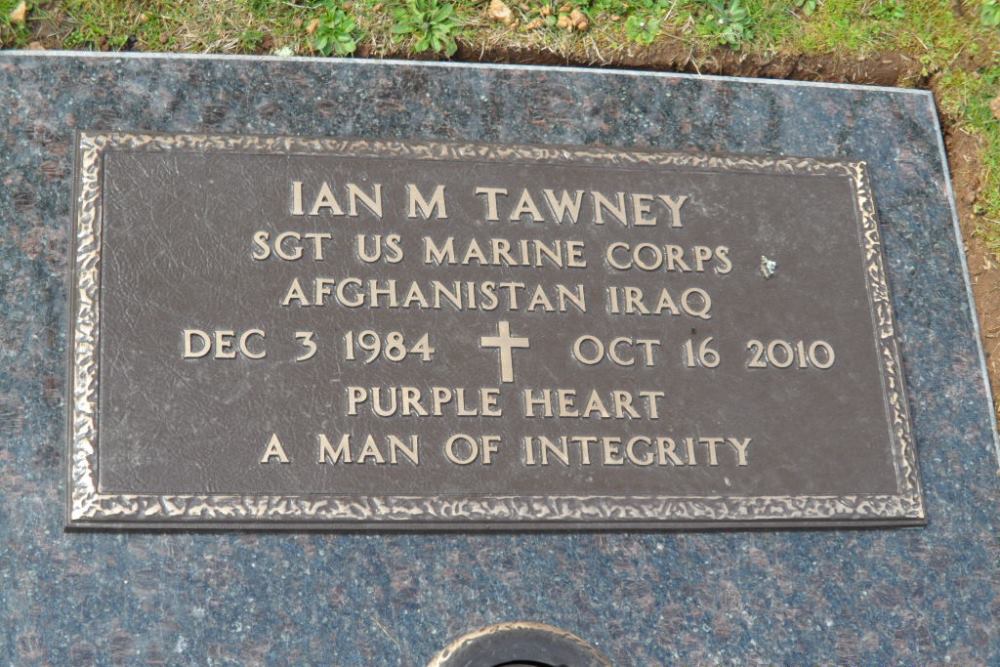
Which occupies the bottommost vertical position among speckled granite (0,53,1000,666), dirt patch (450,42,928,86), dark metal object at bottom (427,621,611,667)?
dark metal object at bottom (427,621,611,667)

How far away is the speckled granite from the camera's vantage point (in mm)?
3598

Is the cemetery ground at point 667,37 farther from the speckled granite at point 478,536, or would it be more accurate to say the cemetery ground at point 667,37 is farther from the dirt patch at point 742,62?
the speckled granite at point 478,536

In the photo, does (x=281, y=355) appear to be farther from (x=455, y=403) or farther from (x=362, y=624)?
(x=362, y=624)

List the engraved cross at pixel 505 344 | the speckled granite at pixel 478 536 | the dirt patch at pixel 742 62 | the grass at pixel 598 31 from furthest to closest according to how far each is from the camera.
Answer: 1. the dirt patch at pixel 742 62
2. the grass at pixel 598 31
3. the engraved cross at pixel 505 344
4. the speckled granite at pixel 478 536

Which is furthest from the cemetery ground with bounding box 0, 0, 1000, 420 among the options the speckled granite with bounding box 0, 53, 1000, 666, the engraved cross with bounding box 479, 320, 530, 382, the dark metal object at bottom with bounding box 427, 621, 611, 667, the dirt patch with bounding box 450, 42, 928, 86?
the dark metal object at bottom with bounding box 427, 621, 611, 667

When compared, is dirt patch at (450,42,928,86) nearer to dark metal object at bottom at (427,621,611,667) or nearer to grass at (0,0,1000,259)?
grass at (0,0,1000,259)

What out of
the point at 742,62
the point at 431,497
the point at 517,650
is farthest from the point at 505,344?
the point at 742,62

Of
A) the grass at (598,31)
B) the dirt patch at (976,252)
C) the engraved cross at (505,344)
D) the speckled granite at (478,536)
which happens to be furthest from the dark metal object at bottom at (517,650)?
the grass at (598,31)

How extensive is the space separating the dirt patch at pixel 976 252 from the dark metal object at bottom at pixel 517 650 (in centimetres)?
153

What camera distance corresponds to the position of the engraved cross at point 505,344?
3875 mm

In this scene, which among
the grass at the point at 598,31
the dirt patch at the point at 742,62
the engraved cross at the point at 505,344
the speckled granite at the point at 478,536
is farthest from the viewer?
the dirt patch at the point at 742,62

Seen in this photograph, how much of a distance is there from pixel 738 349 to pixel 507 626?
3.42ft

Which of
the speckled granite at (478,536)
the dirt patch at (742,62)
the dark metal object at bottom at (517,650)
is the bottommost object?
the dark metal object at bottom at (517,650)

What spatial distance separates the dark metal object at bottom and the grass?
1.82 m
